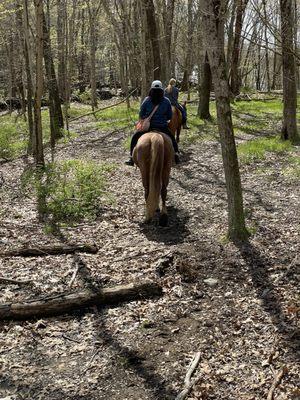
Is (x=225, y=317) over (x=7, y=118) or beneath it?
beneath

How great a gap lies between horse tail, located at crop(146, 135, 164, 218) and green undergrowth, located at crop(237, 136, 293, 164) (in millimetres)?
5302

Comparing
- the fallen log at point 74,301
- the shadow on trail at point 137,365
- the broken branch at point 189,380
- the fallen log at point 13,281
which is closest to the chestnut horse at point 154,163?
the fallen log at point 74,301

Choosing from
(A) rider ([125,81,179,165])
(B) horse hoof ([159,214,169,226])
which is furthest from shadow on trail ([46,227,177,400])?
(A) rider ([125,81,179,165])

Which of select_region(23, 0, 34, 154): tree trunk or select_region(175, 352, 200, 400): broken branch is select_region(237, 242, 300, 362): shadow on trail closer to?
select_region(175, 352, 200, 400): broken branch

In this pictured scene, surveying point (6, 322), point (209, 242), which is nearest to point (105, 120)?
point (209, 242)

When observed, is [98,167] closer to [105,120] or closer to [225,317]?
[225,317]

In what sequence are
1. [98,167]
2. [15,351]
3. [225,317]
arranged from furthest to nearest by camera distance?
[98,167] < [225,317] < [15,351]

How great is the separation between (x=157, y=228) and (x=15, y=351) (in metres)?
4.07

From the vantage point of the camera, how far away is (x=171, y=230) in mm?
8492

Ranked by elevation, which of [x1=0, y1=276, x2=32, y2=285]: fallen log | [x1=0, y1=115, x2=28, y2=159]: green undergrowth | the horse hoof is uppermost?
[x1=0, y1=115, x2=28, y2=159]: green undergrowth

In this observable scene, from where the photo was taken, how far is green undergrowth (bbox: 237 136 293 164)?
1340 cm

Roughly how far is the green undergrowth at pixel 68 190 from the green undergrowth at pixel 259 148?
13.1 feet

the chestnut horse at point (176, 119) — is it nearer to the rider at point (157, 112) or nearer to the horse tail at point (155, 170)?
the rider at point (157, 112)

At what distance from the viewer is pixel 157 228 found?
867 cm
